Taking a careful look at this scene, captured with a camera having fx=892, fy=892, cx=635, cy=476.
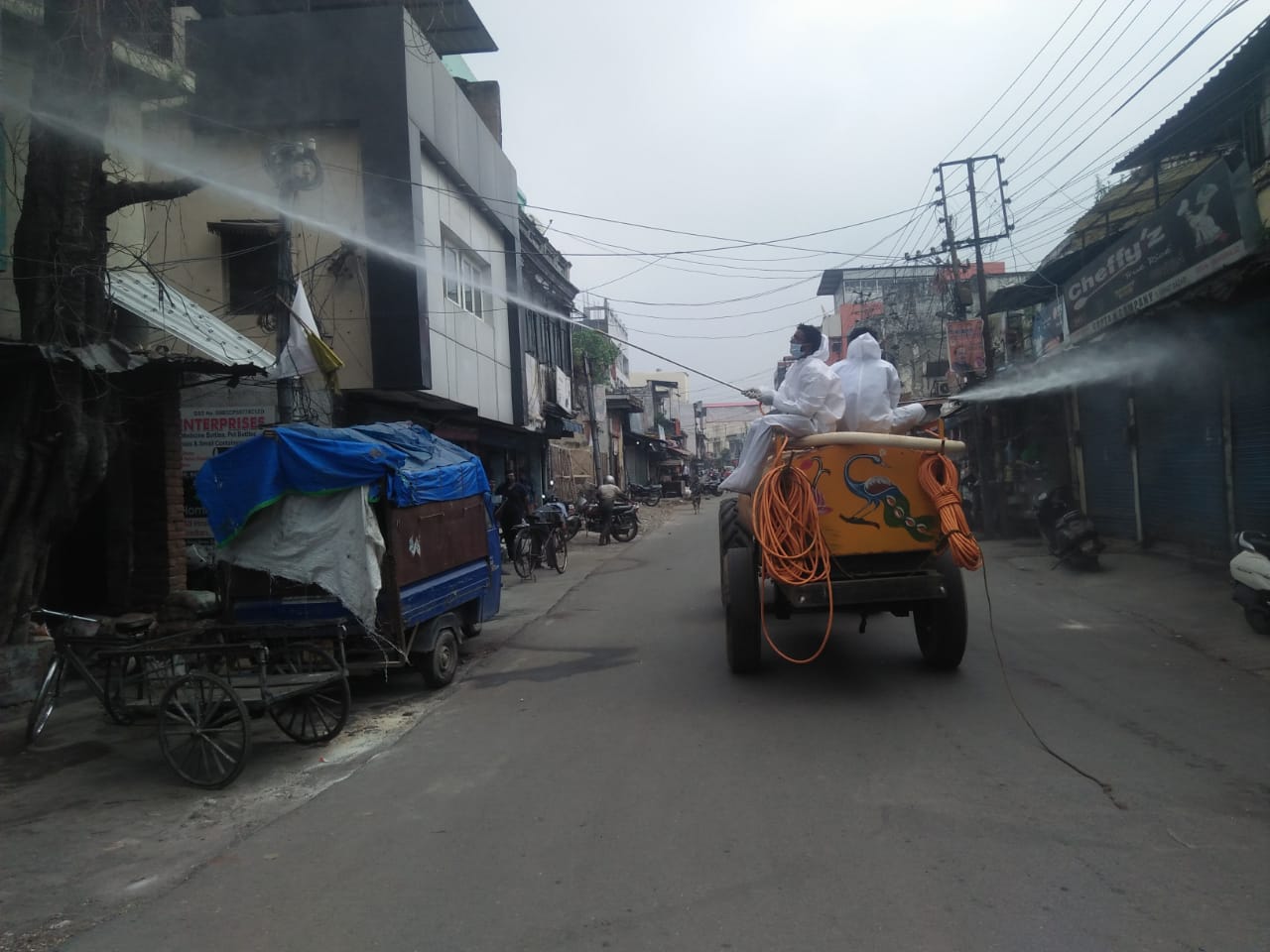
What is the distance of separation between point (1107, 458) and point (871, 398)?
9.52 metres

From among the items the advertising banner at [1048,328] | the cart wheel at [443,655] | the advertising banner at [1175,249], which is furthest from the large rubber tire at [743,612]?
the advertising banner at [1048,328]

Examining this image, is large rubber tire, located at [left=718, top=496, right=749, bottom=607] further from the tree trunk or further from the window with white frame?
the window with white frame

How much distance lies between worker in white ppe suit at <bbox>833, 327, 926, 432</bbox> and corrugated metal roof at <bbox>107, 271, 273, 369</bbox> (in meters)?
5.65

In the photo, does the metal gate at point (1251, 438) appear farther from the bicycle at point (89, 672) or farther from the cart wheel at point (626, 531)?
the cart wheel at point (626, 531)

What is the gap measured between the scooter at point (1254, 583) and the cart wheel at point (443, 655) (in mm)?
7099

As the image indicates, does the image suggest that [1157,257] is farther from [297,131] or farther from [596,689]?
[297,131]

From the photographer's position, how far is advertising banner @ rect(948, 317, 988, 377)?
2623 centimetres

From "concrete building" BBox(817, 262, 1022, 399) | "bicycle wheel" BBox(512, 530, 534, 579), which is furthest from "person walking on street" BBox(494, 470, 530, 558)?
"concrete building" BBox(817, 262, 1022, 399)

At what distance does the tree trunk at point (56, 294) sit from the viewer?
7.03 metres

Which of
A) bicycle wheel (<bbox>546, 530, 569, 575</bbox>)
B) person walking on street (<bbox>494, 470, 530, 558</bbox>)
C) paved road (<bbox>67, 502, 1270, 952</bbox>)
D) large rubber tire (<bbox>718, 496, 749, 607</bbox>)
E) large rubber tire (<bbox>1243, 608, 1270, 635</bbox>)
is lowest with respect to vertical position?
paved road (<bbox>67, 502, 1270, 952</bbox>)

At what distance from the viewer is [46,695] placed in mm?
6176

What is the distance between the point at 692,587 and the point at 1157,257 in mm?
7479

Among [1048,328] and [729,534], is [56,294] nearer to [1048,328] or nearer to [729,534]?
[729,534]

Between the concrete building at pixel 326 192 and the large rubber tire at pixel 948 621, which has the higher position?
the concrete building at pixel 326 192
